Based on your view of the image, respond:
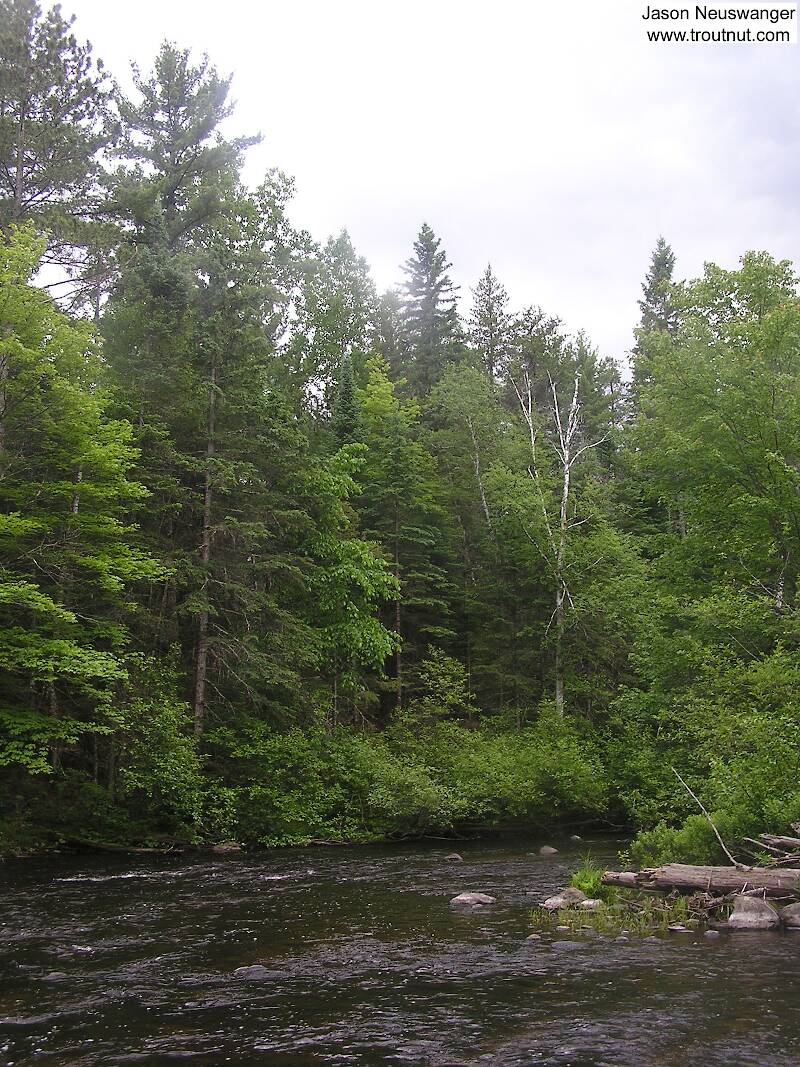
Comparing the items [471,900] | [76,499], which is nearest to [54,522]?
[76,499]

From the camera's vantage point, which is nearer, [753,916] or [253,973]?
[253,973]

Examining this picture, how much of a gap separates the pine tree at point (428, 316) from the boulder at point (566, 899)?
40092mm

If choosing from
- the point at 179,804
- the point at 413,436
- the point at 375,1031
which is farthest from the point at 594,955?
the point at 413,436

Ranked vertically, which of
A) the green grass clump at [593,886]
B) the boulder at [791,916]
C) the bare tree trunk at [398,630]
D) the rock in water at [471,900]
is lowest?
the rock in water at [471,900]

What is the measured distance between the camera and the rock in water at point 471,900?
13.8m

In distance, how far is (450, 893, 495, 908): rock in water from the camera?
13.8 m

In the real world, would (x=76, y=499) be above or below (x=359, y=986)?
above

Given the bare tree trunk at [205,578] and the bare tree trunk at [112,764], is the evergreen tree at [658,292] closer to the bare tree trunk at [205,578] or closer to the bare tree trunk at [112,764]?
the bare tree trunk at [205,578]

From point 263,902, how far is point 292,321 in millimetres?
38399

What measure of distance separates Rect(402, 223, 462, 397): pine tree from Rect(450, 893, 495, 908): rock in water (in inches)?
1563

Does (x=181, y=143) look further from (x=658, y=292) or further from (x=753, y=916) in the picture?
(x=658, y=292)

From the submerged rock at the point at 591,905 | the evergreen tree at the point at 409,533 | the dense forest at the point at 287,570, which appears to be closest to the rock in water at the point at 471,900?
the submerged rock at the point at 591,905

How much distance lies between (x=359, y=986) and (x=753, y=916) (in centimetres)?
578

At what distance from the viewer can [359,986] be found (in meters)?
8.98
